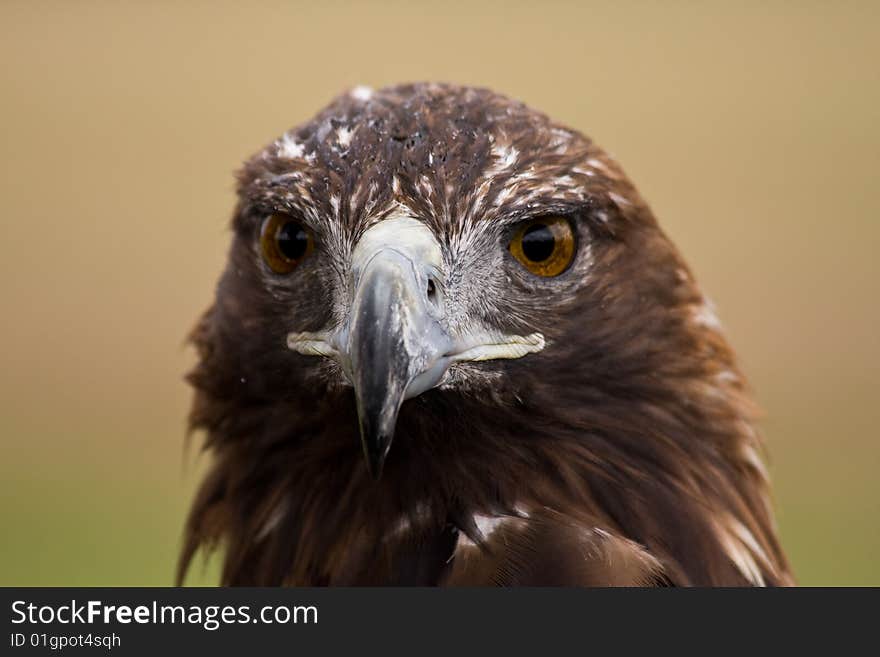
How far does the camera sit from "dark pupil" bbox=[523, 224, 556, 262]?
10.4 feet

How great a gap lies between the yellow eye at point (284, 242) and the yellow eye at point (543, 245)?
521 mm

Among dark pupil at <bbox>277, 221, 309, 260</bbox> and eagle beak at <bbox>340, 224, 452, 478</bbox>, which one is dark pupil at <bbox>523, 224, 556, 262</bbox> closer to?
eagle beak at <bbox>340, 224, 452, 478</bbox>

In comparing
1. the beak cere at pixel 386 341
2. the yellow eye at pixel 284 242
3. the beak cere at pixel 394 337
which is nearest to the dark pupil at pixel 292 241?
the yellow eye at pixel 284 242

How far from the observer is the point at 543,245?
3178 millimetres

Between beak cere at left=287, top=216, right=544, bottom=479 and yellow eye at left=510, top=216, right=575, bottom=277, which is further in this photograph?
yellow eye at left=510, top=216, right=575, bottom=277

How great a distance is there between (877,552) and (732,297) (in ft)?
10.7

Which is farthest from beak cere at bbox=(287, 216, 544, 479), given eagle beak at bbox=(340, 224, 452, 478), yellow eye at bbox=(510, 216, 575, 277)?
yellow eye at bbox=(510, 216, 575, 277)

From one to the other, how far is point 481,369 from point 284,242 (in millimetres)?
A: 642

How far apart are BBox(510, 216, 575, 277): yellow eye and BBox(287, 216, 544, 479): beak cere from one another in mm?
184

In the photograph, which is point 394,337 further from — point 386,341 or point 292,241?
point 292,241

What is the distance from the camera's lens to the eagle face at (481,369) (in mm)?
3043

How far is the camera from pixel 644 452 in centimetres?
322

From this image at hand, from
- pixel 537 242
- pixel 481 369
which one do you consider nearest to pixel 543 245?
pixel 537 242

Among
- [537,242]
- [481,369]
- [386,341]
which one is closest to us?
[386,341]
